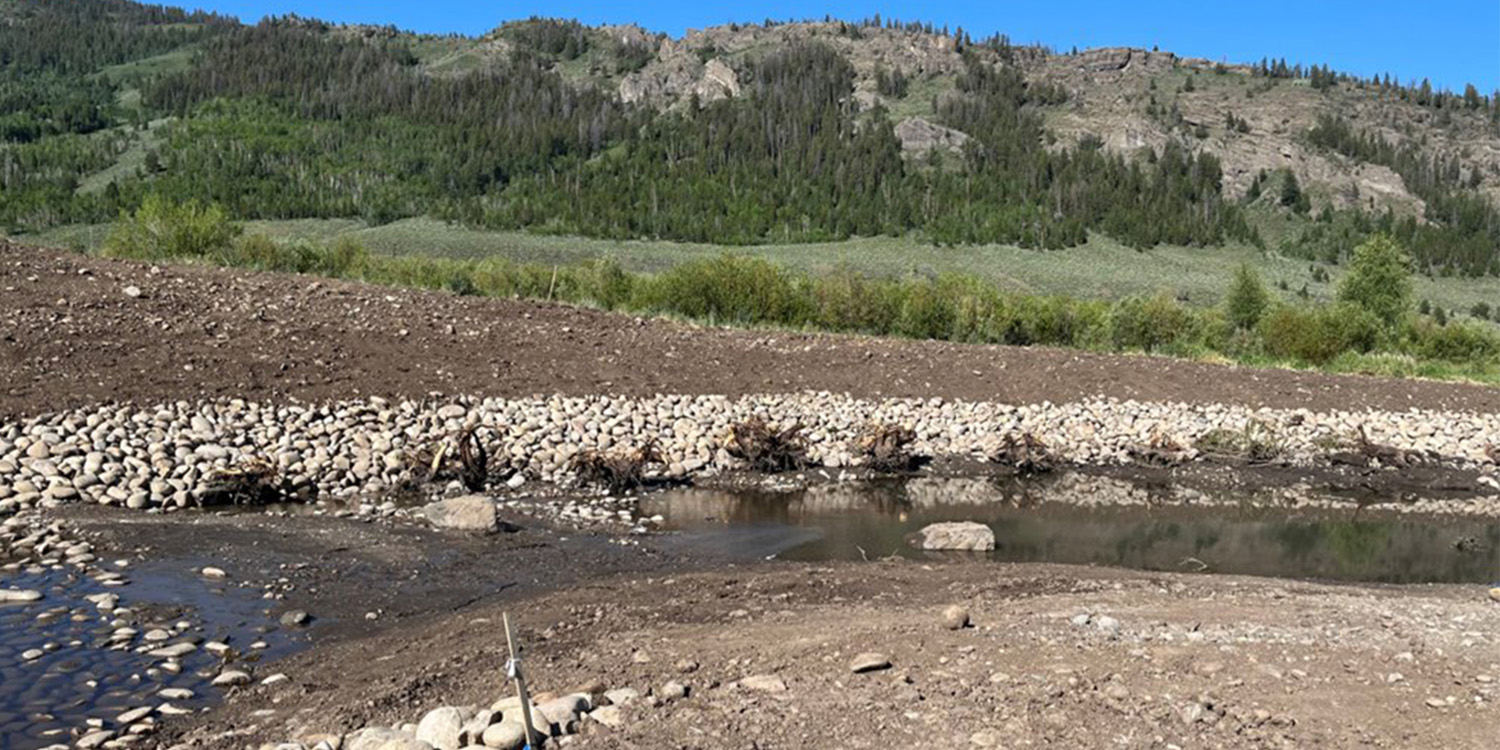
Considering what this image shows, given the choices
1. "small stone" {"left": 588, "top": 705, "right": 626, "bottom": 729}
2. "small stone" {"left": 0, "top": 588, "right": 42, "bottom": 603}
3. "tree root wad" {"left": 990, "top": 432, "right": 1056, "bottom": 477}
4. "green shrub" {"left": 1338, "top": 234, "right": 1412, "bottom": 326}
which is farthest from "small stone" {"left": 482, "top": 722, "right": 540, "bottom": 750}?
"green shrub" {"left": 1338, "top": 234, "right": 1412, "bottom": 326}

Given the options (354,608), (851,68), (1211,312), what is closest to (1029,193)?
(851,68)

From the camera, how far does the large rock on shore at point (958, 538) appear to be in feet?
42.7

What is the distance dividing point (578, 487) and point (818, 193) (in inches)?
5393

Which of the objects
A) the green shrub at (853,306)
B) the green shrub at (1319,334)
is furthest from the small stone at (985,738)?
the green shrub at (853,306)

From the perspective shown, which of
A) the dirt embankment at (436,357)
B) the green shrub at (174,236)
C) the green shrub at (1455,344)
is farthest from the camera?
the green shrub at (1455,344)

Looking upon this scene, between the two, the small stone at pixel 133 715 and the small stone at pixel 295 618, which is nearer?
the small stone at pixel 133 715

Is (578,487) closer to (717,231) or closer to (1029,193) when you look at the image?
(717,231)

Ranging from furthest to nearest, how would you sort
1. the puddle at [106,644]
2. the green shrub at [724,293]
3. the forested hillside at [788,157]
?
the forested hillside at [788,157], the green shrub at [724,293], the puddle at [106,644]

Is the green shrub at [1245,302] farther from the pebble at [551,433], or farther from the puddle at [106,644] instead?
the puddle at [106,644]

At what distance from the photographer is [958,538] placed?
13.1 metres

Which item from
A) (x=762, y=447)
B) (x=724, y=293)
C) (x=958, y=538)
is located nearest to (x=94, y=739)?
(x=958, y=538)

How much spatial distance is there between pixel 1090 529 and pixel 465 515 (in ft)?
26.4

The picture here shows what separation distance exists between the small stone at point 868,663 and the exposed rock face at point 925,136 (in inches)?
6447

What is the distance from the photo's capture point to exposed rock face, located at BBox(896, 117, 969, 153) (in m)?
167
